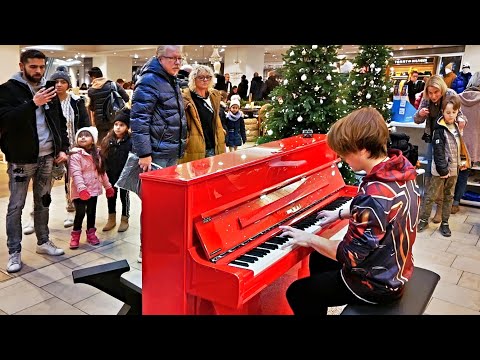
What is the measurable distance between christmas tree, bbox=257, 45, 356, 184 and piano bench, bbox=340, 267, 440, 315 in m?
2.71

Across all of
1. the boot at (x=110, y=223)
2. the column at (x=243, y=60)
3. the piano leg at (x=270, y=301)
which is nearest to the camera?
the piano leg at (x=270, y=301)

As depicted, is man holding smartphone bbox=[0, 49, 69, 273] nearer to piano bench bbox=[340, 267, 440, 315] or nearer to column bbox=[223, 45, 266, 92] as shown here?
piano bench bbox=[340, 267, 440, 315]

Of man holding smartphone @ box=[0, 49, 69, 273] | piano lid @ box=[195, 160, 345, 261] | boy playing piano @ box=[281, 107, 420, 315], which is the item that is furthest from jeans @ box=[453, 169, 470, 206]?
man holding smartphone @ box=[0, 49, 69, 273]

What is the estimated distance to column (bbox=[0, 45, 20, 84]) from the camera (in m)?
8.35

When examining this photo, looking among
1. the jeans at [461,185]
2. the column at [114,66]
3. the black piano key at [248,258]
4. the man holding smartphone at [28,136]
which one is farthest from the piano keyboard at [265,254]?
the column at [114,66]

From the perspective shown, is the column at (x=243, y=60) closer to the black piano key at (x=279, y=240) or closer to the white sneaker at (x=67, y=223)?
the white sneaker at (x=67, y=223)

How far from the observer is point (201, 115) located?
3969 mm

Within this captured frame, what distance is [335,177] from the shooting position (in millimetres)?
3236

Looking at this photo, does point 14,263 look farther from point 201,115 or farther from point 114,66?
point 114,66

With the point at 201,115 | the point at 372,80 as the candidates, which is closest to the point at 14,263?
the point at 201,115

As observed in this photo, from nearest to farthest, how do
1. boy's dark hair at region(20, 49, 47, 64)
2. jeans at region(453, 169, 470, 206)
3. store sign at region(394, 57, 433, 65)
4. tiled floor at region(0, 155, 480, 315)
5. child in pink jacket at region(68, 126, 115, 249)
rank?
tiled floor at region(0, 155, 480, 315) < boy's dark hair at region(20, 49, 47, 64) < child in pink jacket at region(68, 126, 115, 249) < jeans at region(453, 169, 470, 206) < store sign at region(394, 57, 433, 65)

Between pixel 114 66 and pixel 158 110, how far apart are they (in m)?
21.4

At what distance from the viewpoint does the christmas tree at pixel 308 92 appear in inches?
181
